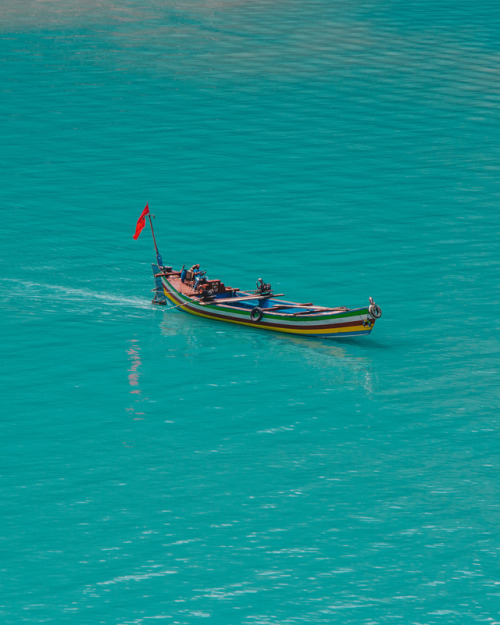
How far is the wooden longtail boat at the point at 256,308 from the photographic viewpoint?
61219 millimetres

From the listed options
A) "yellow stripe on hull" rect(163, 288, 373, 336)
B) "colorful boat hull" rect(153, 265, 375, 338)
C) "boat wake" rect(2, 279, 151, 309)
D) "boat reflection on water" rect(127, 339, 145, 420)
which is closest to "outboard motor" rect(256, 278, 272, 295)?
"colorful boat hull" rect(153, 265, 375, 338)

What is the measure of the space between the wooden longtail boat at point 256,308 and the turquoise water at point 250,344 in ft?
3.68

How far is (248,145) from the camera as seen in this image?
101m

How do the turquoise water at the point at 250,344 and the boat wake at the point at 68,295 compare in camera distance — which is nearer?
the turquoise water at the point at 250,344

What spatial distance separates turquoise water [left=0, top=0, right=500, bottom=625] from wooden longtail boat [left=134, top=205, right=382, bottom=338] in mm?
1123

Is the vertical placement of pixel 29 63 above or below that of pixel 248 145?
above

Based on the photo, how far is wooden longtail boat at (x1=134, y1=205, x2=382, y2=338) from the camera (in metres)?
61.2

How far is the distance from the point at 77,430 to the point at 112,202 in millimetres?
41182

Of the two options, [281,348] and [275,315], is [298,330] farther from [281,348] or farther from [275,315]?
[281,348]

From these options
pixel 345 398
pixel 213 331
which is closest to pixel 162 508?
pixel 345 398

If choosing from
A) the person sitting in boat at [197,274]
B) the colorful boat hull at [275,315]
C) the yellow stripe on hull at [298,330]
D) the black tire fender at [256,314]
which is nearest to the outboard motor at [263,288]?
the colorful boat hull at [275,315]

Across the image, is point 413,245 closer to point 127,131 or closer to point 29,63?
point 127,131

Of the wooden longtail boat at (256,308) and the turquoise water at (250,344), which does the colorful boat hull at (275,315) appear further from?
the turquoise water at (250,344)

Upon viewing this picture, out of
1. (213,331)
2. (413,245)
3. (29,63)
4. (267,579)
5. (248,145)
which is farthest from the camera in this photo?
(29,63)
